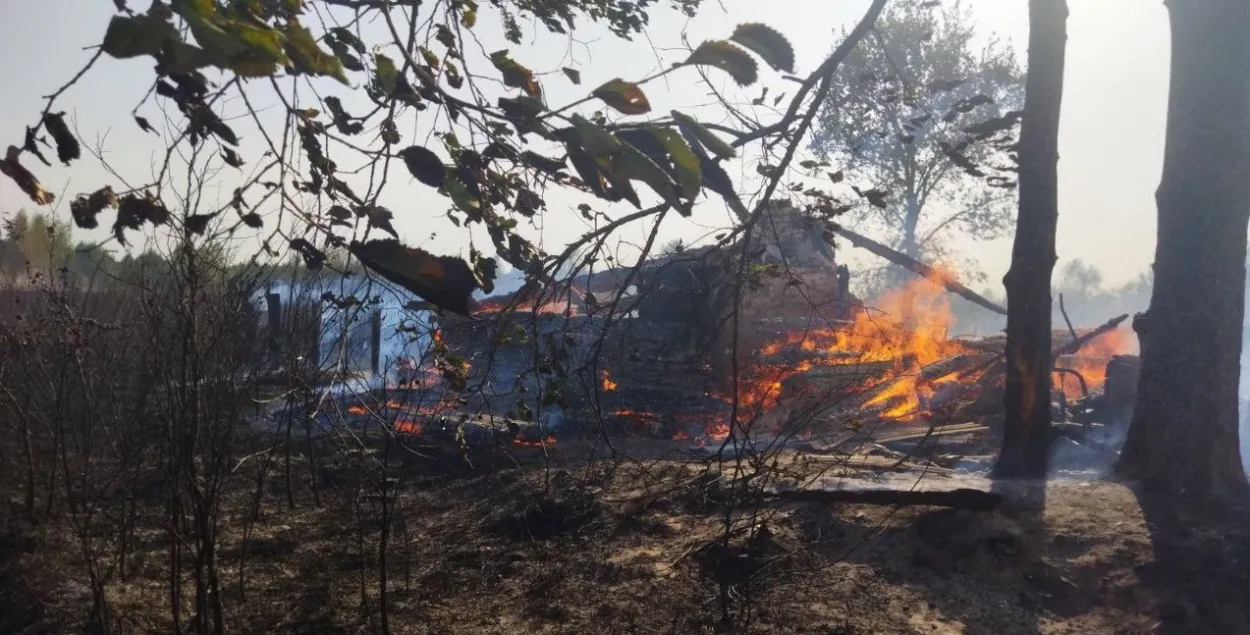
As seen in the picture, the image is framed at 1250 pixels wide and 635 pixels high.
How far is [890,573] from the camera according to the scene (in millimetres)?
5676

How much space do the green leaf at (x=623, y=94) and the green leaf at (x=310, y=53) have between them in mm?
446

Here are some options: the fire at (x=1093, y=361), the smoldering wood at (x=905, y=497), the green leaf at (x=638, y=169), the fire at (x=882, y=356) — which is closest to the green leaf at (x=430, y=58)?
the green leaf at (x=638, y=169)

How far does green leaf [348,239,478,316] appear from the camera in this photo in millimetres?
1459

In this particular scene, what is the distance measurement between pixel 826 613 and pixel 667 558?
134 cm

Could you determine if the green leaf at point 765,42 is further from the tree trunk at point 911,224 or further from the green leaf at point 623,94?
the tree trunk at point 911,224

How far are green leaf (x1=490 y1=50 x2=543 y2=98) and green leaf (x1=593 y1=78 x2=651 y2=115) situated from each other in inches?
24.1

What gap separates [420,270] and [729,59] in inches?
26.6

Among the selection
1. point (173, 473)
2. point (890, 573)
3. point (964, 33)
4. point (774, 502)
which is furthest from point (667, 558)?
point (964, 33)

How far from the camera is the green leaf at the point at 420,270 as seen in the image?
1.46 metres

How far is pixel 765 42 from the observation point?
5.55 feet

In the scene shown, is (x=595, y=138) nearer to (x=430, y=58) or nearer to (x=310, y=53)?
(x=310, y=53)

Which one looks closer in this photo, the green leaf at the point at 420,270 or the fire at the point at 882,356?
the green leaf at the point at 420,270

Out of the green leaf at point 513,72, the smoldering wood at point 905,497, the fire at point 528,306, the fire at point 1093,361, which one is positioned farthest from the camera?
the fire at point 1093,361

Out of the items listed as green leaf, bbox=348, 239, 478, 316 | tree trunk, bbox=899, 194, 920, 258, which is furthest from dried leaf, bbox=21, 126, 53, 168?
tree trunk, bbox=899, 194, 920, 258
